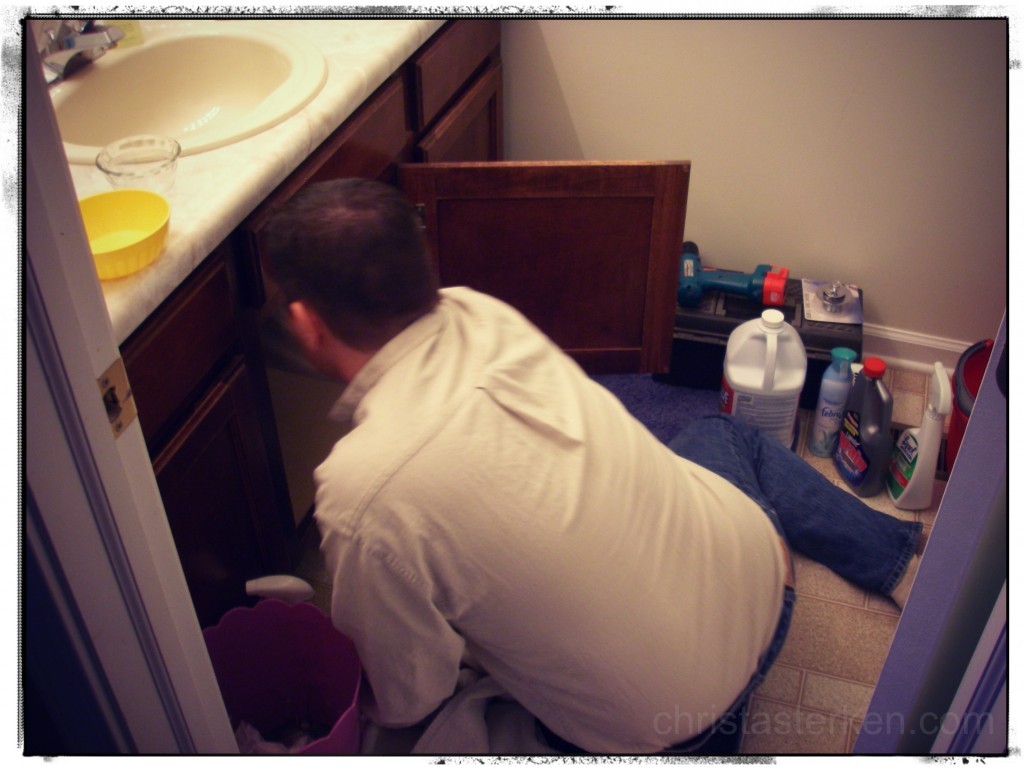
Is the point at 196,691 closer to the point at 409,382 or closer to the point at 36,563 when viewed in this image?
the point at 36,563

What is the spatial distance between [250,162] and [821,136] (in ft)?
3.94

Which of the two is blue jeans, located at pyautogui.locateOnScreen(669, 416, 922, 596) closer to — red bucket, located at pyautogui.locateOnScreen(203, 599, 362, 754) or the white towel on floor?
the white towel on floor

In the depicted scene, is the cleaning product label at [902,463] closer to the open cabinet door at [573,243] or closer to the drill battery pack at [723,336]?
the drill battery pack at [723,336]

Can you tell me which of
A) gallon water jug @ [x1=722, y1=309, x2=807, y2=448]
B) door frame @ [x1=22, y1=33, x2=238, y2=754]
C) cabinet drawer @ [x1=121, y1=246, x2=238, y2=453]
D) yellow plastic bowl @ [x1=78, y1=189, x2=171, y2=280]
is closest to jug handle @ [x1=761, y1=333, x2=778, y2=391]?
gallon water jug @ [x1=722, y1=309, x2=807, y2=448]

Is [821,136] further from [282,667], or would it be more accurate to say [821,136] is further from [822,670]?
[282,667]

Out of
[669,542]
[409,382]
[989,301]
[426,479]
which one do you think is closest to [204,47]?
[409,382]

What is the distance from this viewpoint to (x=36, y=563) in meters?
0.62

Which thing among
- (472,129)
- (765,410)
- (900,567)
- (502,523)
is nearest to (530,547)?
(502,523)

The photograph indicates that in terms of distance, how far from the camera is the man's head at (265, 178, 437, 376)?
39.9 inches

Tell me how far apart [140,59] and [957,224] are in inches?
61.9

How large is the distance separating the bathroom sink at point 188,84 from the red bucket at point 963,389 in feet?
3.87

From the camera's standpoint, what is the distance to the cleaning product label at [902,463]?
5.55ft

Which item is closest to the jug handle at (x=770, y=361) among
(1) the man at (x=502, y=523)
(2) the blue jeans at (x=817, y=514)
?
(2) the blue jeans at (x=817, y=514)

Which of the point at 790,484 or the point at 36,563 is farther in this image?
the point at 790,484
